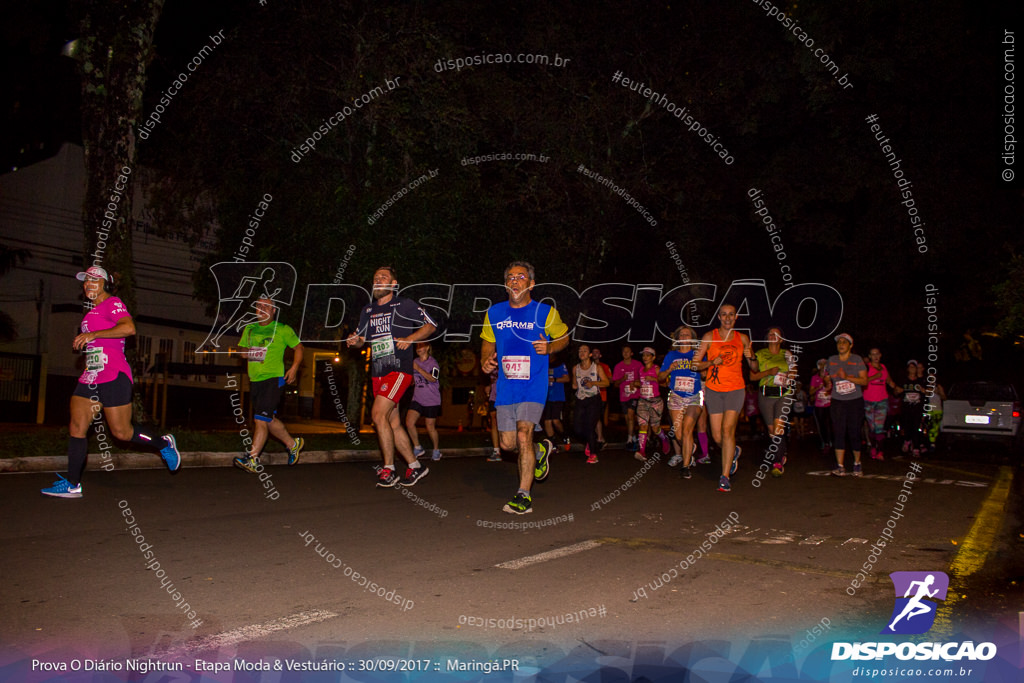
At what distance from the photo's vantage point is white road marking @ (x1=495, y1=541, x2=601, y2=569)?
5613 millimetres

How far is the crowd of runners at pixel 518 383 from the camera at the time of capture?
7664mm

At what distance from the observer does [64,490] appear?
25.0ft

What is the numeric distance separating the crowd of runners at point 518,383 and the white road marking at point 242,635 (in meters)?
3.34

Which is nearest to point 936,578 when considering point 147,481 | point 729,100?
point 147,481

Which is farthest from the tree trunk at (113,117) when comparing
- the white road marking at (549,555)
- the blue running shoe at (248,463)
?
the white road marking at (549,555)

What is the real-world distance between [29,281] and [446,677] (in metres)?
30.0

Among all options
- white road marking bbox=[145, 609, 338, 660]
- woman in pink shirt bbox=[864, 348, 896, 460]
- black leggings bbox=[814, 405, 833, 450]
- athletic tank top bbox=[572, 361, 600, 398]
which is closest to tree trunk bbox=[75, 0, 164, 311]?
athletic tank top bbox=[572, 361, 600, 398]

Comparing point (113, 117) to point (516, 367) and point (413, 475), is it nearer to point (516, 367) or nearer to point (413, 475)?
point (413, 475)

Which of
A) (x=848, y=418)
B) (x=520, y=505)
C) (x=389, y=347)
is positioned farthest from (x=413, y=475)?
(x=848, y=418)

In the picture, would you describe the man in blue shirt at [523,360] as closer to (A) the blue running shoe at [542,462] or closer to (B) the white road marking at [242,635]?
(A) the blue running shoe at [542,462]

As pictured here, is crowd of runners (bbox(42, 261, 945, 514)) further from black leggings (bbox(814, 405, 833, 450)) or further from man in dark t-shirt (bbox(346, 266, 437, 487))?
black leggings (bbox(814, 405, 833, 450))

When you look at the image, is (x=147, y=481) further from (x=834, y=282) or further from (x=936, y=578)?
(x=834, y=282)

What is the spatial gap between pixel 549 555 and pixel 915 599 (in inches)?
91.1

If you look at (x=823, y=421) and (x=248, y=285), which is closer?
(x=248, y=285)
